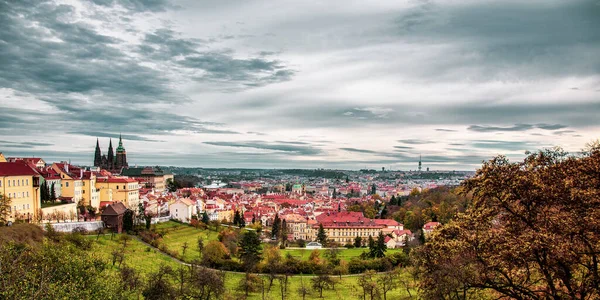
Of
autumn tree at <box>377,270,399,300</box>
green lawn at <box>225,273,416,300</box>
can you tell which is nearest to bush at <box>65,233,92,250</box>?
green lawn at <box>225,273,416,300</box>

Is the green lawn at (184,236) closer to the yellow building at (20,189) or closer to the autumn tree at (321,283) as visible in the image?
the autumn tree at (321,283)

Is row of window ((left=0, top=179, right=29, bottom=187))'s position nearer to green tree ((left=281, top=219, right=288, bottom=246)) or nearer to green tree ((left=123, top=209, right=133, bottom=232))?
green tree ((left=123, top=209, right=133, bottom=232))

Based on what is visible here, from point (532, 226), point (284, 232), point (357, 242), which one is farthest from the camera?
point (357, 242)

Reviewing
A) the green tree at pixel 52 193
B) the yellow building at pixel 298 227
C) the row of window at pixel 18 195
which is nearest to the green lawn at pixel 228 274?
the row of window at pixel 18 195

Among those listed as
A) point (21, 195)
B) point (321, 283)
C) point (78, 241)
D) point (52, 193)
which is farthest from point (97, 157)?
point (321, 283)

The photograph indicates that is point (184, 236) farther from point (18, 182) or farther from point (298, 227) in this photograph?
point (298, 227)

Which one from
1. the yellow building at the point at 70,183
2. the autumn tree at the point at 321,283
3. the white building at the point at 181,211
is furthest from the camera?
the white building at the point at 181,211
